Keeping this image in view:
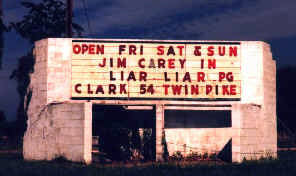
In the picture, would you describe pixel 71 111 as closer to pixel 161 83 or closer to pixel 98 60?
pixel 98 60

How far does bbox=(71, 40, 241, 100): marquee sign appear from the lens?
2480cm

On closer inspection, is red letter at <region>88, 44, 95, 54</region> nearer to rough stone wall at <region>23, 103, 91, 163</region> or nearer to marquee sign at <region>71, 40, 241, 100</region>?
marquee sign at <region>71, 40, 241, 100</region>

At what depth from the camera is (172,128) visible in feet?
87.7

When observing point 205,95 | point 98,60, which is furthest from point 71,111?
point 205,95

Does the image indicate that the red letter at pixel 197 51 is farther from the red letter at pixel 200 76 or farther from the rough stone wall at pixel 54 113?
the rough stone wall at pixel 54 113

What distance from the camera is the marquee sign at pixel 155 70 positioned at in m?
24.8

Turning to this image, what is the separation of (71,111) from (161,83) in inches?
190

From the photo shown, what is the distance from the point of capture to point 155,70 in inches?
987

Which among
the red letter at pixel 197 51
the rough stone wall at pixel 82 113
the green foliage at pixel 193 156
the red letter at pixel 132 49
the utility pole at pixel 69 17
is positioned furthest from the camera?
the utility pole at pixel 69 17

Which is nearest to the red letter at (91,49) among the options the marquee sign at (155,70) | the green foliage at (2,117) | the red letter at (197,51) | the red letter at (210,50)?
the marquee sign at (155,70)

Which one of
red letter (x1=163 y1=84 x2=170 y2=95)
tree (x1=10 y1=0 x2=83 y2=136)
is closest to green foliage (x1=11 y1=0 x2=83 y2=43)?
tree (x1=10 y1=0 x2=83 y2=136)

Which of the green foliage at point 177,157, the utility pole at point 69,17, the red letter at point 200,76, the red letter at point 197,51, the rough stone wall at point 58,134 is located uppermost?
the utility pole at point 69,17

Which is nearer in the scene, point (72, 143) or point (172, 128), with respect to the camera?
point (72, 143)

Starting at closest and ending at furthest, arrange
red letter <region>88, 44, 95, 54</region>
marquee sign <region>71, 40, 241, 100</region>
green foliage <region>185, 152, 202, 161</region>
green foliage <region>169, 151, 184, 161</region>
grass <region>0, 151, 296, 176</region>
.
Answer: grass <region>0, 151, 296, 176</region>
marquee sign <region>71, 40, 241, 100</region>
red letter <region>88, 44, 95, 54</region>
green foliage <region>169, 151, 184, 161</region>
green foliage <region>185, 152, 202, 161</region>
